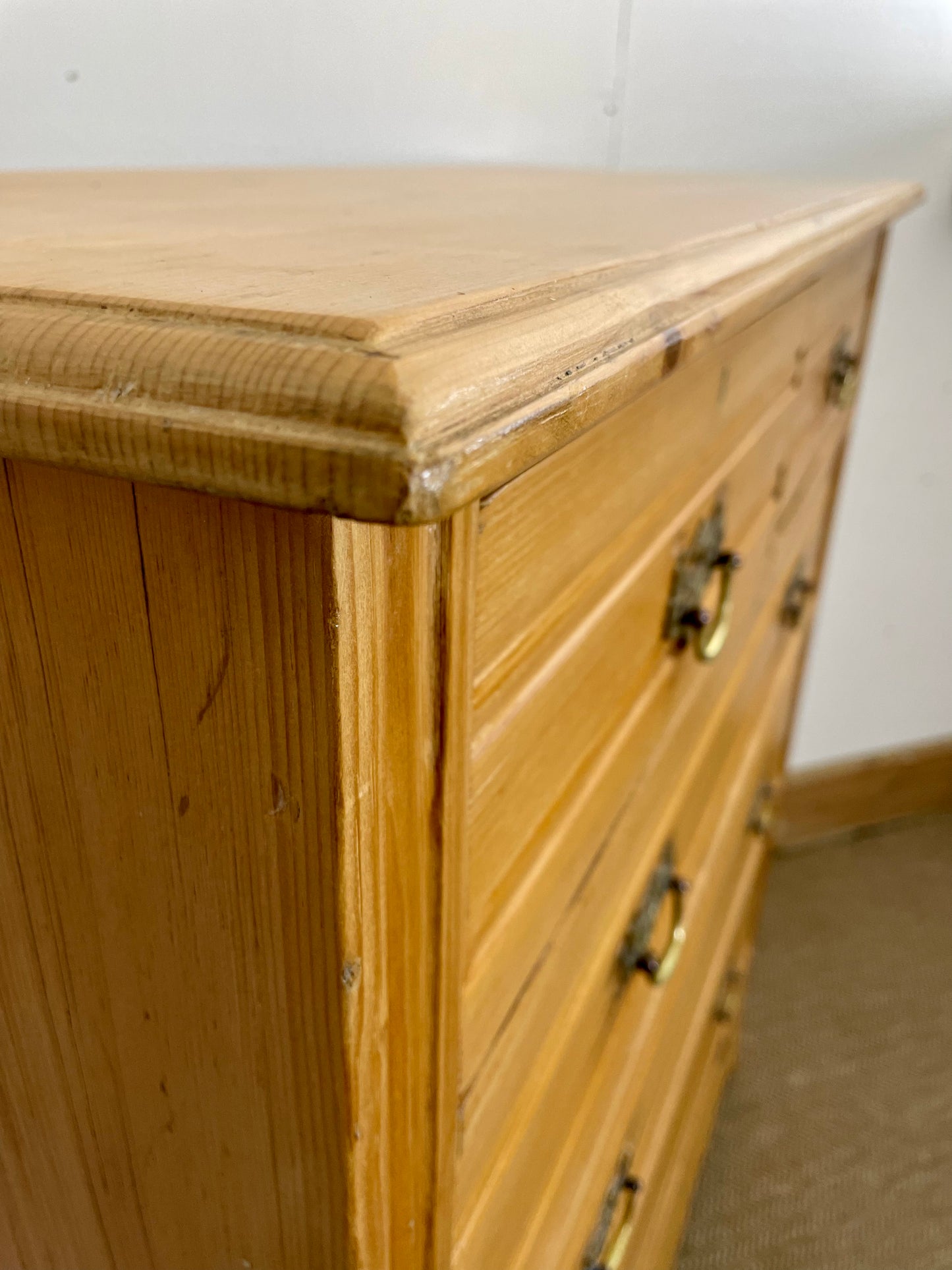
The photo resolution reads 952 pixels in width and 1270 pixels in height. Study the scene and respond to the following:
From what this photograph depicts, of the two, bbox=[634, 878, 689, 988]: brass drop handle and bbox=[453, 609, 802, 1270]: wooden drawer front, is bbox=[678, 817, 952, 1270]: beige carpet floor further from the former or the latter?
bbox=[634, 878, 689, 988]: brass drop handle

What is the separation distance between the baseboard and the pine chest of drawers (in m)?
1.36

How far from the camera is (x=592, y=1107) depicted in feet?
1.85

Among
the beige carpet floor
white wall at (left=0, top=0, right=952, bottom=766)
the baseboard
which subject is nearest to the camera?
white wall at (left=0, top=0, right=952, bottom=766)

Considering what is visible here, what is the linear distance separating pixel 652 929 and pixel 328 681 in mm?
425

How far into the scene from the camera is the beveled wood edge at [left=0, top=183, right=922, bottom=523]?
18cm

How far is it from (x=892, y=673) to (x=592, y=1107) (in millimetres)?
1328

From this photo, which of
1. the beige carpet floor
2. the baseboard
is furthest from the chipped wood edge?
the baseboard

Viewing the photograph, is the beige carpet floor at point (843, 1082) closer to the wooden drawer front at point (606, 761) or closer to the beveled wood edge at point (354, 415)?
the wooden drawer front at point (606, 761)

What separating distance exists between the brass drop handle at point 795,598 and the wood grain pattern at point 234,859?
749mm

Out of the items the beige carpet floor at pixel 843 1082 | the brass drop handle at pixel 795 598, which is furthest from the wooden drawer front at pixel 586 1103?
the beige carpet floor at pixel 843 1082

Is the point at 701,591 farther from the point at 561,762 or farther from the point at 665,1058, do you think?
the point at 665,1058

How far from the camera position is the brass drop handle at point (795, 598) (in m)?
0.99

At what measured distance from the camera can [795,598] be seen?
1032 millimetres

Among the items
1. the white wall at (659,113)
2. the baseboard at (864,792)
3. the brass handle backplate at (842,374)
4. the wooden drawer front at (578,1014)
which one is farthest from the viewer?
the baseboard at (864,792)
